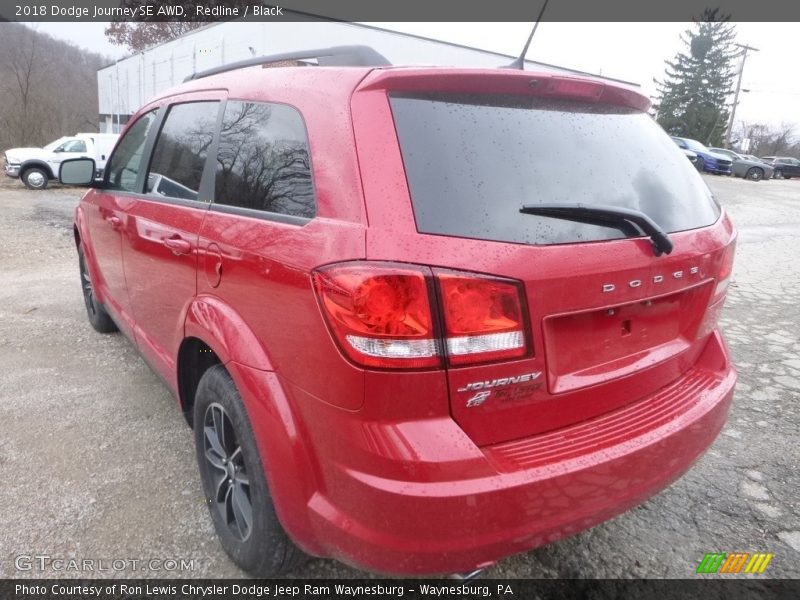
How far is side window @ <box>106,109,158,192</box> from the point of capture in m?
3.09

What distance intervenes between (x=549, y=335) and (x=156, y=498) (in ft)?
6.27

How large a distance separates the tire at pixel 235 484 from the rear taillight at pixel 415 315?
2.12 feet

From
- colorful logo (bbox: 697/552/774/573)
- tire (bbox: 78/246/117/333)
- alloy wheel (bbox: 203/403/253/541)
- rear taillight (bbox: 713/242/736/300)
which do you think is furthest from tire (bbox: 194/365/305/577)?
tire (bbox: 78/246/117/333)

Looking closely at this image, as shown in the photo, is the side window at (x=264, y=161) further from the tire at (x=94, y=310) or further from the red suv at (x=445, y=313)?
the tire at (x=94, y=310)

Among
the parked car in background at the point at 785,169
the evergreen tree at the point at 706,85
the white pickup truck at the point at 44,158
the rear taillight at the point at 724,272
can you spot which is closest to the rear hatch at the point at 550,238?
the rear taillight at the point at 724,272

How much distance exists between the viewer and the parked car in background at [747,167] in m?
27.9

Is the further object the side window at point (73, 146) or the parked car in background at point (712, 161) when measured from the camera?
the parked car in background at point (712, 161)

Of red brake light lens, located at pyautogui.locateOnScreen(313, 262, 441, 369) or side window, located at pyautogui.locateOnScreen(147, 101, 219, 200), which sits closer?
red brake light lens, located at pyautogui.locateOnScreen(313, 262, 441, 369)

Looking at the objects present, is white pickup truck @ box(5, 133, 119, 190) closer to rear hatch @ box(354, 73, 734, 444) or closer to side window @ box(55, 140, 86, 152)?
side window @ box(55, 140, 86, 152)

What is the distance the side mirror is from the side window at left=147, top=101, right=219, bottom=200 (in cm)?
97

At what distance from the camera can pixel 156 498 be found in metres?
2.45

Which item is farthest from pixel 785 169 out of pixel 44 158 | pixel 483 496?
pixel 483 496

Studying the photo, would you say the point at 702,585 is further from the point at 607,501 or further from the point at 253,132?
the point at 253,132

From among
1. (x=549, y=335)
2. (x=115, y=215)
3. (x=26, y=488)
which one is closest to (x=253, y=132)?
(x=549, y=335)
